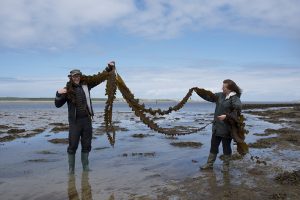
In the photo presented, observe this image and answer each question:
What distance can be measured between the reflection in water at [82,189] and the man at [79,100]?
657 mm

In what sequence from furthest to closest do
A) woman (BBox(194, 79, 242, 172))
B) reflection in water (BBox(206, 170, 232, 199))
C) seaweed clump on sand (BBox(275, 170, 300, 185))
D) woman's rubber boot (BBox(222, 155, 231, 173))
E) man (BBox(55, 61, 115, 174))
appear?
woman's rubber boot (BBox(222, 155, 231, 173)) < woman (BBox(194, 79, 242, 172)) < man (BBox(55, 61, 115, 174)) < seaweed clump on sand (BBox(275, 170, 300, 185)) < reflection in water (BBox(206, 170, 232, 199))

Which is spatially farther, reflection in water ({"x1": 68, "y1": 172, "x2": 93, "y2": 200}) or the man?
the man

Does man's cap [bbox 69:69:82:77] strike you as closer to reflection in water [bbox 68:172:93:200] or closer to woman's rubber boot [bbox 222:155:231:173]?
reflection in water [bbox 68:172:93:200]

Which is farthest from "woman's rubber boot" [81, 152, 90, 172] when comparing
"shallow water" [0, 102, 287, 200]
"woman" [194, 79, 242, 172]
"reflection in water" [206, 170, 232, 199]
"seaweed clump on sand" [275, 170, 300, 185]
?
"seaweed clump on sand" [275, 170, 300, 185]

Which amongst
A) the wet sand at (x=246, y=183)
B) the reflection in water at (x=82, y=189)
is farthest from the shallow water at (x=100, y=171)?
the wet sand at (x=246, y=183)

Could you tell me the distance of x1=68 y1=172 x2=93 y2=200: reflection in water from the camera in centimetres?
720

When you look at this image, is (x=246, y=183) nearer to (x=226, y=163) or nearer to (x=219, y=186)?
(x=219, y=186)

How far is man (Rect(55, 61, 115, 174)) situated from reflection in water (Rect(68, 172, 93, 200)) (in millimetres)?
657

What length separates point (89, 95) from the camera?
8.76 meters

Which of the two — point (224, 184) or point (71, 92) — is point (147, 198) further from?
point (71, 92)

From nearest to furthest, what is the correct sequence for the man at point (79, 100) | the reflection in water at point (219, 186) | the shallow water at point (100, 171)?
the reflection in water at point (219, 186)
the shallow water at point (100, 171)
the man at point (79, 100)

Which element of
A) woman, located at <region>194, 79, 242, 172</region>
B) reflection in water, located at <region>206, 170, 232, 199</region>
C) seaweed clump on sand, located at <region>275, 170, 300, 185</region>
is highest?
woman, located at <region>194, 79, 242, 172</region>

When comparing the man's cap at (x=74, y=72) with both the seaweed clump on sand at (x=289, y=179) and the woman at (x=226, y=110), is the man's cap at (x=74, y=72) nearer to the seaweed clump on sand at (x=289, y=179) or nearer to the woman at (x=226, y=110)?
the woman at (x=226, y=110)

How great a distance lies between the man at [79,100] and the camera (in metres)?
8.32
